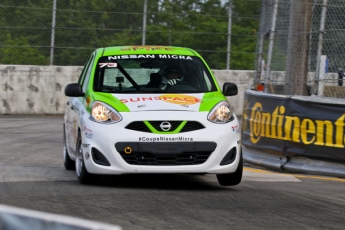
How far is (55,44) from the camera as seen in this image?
21453mm

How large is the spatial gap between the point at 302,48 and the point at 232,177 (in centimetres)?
459

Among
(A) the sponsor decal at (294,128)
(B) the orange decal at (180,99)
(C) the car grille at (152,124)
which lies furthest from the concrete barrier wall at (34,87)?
(C) the car grille at (152,124)

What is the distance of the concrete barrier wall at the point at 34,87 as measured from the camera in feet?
71.3

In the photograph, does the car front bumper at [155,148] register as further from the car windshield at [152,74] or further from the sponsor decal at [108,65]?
the sponsor decal at [108,65]

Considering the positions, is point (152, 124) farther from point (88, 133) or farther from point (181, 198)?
point (181, 198)

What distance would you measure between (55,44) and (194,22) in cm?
378

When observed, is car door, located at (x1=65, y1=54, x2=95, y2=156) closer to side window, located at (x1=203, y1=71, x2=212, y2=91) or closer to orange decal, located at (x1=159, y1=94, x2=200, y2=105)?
orange decal, located at (x1=159, y1=94, x2=200, y2=105)

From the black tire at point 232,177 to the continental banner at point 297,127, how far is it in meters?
2.44

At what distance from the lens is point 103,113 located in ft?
26.9

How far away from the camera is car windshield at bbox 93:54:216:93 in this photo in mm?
8984

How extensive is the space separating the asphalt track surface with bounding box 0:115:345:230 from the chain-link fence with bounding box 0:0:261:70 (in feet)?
34.6

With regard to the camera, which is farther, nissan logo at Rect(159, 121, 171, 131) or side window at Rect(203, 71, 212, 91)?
side window at Rect(203, 71, 212, 91)

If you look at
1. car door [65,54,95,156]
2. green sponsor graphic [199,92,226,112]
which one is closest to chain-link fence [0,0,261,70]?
car door [65,54,95,156]

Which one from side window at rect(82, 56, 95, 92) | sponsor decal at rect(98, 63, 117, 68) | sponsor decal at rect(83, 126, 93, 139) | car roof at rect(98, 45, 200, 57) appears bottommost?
sponsor decal at rect(83, 126, 93, 139)
